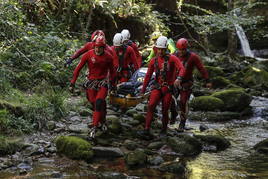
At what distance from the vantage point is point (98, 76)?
8.27 metres

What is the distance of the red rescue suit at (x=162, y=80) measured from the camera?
8.84 meters

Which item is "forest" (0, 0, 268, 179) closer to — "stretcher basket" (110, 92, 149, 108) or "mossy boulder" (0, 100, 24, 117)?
"mossy boulder" (0, 100, 24, 117)

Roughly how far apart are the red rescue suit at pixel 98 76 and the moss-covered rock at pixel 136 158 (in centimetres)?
117

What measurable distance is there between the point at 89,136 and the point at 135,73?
11.5 ft

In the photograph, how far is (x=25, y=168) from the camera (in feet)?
21.0

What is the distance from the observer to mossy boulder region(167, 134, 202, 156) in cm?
807

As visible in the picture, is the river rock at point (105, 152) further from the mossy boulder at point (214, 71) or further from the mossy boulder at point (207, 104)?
the mossy boulder at point (214, 71)

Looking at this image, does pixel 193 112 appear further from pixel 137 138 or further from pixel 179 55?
pixel 137 138

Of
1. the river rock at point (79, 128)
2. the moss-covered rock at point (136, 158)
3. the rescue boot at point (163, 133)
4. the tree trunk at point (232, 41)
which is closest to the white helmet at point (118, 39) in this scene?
the river rock at point (79, 128)

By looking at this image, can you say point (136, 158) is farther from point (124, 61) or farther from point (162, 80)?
point (124, 61)

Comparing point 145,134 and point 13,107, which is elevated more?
point 13,107

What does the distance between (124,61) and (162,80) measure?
7.44ft

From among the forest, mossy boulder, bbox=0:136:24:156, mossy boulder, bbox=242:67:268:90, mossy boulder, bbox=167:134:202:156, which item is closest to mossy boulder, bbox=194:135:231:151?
the forest

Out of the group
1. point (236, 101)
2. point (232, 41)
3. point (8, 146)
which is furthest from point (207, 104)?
point (232, 41)
